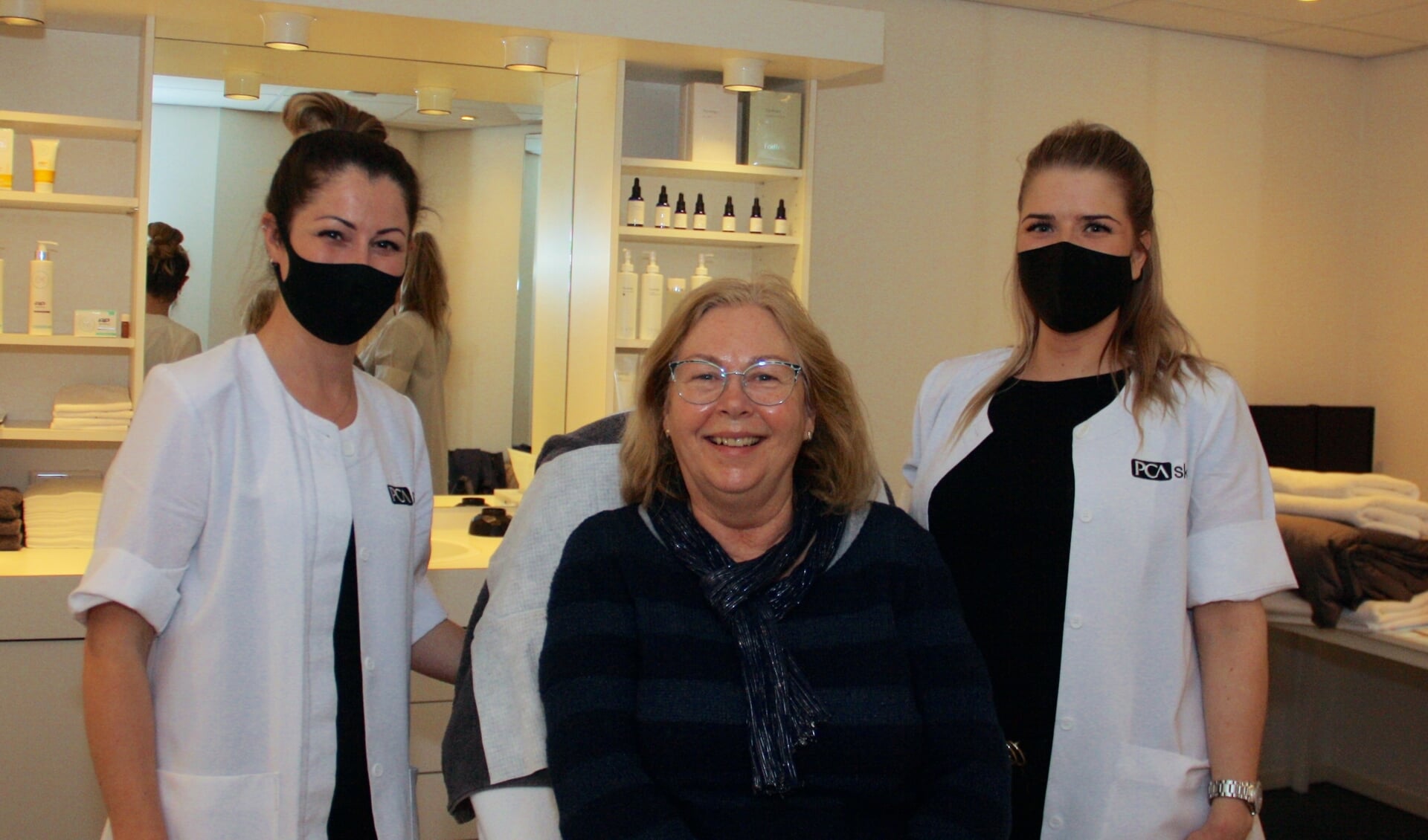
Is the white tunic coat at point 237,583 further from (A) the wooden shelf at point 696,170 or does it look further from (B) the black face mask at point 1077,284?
(A) the wooden shelf at point 696,170

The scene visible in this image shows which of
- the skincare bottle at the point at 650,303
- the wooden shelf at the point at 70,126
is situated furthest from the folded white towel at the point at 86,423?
the skincare bottle at the point at 650,303

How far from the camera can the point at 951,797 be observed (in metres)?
1.40

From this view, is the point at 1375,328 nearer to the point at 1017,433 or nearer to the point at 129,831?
the point at 1017,433

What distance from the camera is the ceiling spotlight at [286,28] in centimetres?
292

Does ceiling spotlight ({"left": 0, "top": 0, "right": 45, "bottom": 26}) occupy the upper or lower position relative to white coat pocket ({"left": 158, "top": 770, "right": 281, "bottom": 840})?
upper

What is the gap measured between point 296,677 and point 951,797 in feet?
2.69

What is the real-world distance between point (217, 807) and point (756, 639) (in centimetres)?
70

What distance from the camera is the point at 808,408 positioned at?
5.37ft

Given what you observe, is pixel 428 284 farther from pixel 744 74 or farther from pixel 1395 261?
pixel 1395 261

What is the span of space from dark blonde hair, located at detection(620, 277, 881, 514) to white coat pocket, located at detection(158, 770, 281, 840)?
596 mm

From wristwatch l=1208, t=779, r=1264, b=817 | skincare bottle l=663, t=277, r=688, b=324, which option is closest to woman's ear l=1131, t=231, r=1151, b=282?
wristwatch l=1208, t=779, r=1264, b=817

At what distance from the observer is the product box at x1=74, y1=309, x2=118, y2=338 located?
2982 millimetres

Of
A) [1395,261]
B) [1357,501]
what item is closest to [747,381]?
[1357,501]

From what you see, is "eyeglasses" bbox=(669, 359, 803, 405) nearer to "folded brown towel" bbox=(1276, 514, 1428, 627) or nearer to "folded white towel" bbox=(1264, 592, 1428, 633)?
"folded white towel" bbox=(1264, 592, 1428, 633)
